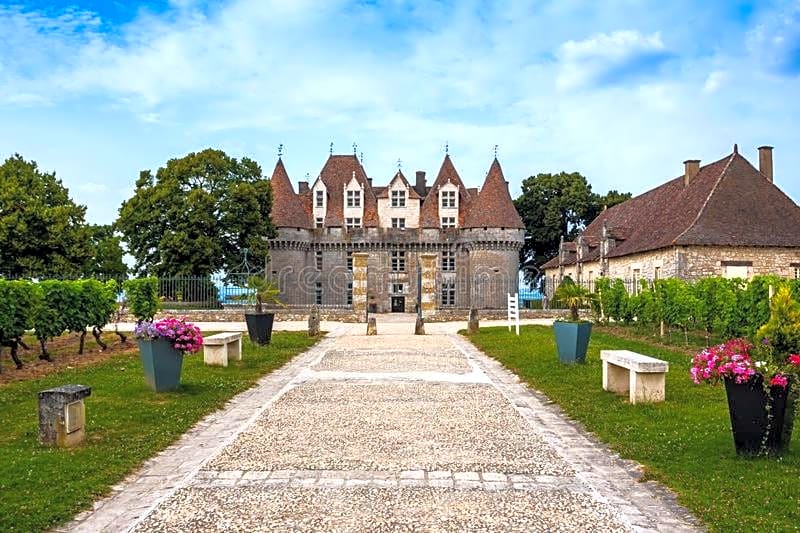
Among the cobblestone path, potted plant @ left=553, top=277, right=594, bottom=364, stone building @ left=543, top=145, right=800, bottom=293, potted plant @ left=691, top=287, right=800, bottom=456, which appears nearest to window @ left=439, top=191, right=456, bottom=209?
stone building @ left=543, top=145, right=800, bottom=293

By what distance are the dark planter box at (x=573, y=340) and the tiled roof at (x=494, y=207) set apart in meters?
34.7

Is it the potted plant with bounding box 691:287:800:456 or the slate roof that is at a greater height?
the slate roof

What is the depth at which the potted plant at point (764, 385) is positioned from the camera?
21.5ft

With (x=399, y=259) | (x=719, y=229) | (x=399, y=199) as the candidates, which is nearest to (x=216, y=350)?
(x=719, y=229)

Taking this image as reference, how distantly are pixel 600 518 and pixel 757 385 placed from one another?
238cm

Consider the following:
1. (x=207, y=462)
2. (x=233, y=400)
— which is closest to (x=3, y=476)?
(x=207, y=462)

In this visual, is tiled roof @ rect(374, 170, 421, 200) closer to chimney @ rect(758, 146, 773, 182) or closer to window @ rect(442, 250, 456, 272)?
window @ rect(442, 250, 456, 272)

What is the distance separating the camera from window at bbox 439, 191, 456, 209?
51781 mm

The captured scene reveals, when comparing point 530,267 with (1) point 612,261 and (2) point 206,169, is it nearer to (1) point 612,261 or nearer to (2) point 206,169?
(1) point 612,261

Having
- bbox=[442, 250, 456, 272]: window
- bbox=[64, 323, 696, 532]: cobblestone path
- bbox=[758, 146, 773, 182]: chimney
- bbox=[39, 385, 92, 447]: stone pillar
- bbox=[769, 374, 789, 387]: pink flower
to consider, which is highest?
bbox=[758, 146, 773, 182]: chimney

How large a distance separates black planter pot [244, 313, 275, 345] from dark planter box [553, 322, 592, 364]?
292 inches

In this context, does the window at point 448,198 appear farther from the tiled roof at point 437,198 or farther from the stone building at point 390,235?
the tiled roof at point 437,198

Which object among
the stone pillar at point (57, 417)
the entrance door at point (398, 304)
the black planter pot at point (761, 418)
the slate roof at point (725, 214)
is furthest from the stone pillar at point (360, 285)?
the black planter pot at point (761, 418)

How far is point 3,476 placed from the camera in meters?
6.00
